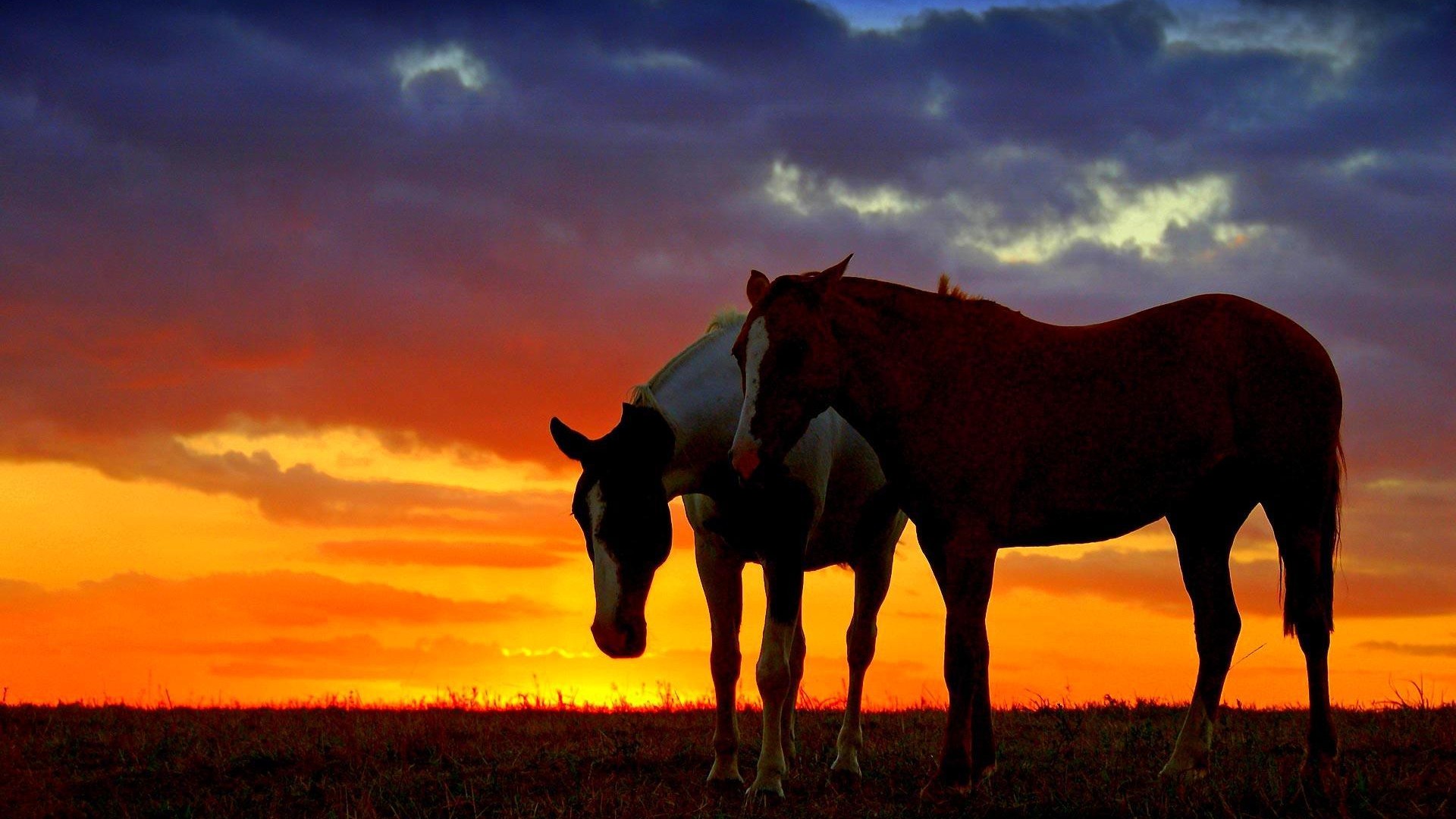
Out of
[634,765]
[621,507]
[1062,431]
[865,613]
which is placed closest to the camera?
[1062,431]

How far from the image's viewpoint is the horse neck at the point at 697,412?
7.83m

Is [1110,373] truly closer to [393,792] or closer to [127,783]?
[393,792]

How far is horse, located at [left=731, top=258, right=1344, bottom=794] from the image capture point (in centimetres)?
664

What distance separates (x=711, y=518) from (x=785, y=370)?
1.86m

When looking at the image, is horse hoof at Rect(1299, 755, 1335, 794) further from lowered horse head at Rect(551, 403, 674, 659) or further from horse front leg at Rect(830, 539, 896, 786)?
lowered horse head at Rect(551, 403, 674, 659)

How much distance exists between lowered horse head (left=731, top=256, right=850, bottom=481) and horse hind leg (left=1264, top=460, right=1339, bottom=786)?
2918 millimetres

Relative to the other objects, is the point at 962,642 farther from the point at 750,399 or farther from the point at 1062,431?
the point at 750,399

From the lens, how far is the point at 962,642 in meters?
6.52

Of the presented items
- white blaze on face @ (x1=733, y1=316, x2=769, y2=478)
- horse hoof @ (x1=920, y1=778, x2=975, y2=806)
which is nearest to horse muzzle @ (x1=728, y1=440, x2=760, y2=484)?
white blaze on face @ (x1=733, y1=316, x2=769, y2=478)

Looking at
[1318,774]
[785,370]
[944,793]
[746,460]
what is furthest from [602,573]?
[1318,774]

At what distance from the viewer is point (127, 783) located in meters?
8.80

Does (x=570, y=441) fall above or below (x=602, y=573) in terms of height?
above

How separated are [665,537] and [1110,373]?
113 inches

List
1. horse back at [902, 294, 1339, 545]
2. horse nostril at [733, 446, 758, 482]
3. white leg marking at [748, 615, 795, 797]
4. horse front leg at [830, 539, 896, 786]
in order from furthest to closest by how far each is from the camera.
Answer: horse front leg at [830, 539, 896, 786]
white leg marking at [748, 615, 795, 797]
horse back at [902, 294, 1339, 545]
horse nostril at [733, 446, 758, 482]
